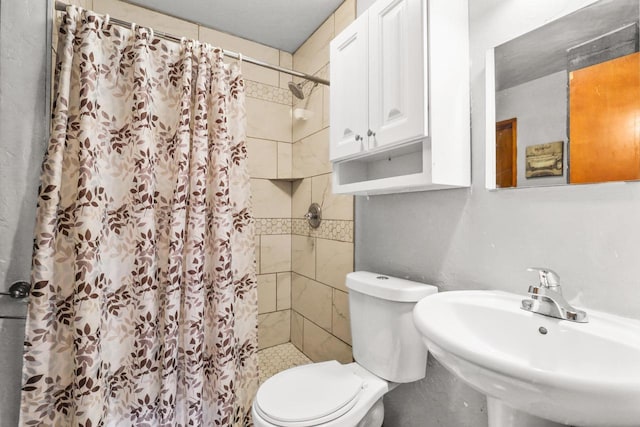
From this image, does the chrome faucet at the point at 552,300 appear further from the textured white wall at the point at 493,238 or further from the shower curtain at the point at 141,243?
the shower curtain at the point at 141,243

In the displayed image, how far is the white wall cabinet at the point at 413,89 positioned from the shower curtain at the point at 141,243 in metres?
0.58

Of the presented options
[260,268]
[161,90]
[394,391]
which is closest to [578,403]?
[394,391]

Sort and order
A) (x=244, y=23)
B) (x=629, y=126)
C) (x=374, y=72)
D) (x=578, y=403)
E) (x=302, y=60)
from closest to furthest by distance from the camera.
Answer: (x=578, y=403)
(x=629, y=126)
(x=374, y=72)
(x=244, y=23)
(x=302, y=60)

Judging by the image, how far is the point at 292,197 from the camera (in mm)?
2307

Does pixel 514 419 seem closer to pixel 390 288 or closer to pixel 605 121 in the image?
pixel 390 288

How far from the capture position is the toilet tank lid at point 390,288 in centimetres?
110

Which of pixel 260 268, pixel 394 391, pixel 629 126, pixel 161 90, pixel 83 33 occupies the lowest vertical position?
pixel 394 391

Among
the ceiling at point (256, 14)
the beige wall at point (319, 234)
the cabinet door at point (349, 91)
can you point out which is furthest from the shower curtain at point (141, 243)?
the ceiling at point (256, 14)


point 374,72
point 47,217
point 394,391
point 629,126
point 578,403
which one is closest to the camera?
point 578,403

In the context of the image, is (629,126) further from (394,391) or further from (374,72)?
(394,391)

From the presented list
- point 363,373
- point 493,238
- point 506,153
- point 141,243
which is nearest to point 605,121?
point 506,153

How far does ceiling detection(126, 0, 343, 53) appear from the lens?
177 centimetres

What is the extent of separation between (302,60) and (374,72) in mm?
1212

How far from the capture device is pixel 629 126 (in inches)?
29.2
